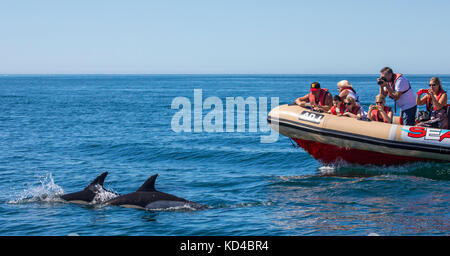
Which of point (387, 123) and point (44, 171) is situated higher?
point (387, 123)

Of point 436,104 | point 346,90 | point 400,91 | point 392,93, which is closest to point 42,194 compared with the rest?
point 346,90

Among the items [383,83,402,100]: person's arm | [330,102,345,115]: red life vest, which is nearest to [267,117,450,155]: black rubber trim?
[330,102,345,115]: red life vest

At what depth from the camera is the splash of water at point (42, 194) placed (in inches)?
427

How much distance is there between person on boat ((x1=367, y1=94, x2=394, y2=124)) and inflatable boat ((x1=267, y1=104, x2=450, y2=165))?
0.23 metres

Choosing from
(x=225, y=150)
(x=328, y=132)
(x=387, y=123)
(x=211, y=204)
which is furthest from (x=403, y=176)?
(x=225, y=150)

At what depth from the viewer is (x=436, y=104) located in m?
11.7

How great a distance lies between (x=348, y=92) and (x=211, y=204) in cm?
469

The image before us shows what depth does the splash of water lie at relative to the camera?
1084cm

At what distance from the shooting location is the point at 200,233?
8.45m

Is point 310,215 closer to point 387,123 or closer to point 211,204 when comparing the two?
point 211,204

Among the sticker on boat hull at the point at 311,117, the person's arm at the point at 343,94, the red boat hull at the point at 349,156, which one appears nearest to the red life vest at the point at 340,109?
the person's arm at the point at 343,94

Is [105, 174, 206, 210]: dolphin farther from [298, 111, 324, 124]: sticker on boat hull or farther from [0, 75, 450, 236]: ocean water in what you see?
[298, 111, 324, 124]: sticker on boat hull

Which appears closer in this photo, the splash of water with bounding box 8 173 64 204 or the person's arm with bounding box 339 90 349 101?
the splash of water with bounding box 8 173 64 204

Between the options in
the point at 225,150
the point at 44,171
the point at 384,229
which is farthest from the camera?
the point at 225,150
